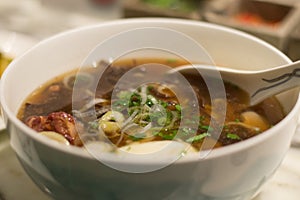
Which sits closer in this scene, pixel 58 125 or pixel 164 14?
pixel 58 125

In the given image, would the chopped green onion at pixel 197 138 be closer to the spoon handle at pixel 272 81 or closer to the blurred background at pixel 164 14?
the spoon handle at pixel 272 81

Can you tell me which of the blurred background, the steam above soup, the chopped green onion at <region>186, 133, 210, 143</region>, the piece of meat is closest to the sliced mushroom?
the steam above soup

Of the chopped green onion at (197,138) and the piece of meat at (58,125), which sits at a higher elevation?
the chopped green onion at (197,138)

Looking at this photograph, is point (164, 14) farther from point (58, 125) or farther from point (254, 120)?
point (58, 125)

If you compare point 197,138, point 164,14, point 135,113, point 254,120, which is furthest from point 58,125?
point 164,14

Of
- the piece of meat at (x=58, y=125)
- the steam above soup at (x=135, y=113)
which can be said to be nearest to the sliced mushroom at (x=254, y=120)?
the steam above soup at (x=135, y=113)

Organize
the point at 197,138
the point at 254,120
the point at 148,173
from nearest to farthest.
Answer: the point at 148,173, the point at 197,138, the point at 254,120

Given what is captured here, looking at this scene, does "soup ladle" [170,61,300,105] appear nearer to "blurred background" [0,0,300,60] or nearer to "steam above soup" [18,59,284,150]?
"steam above soup" [18,59,284,150]
